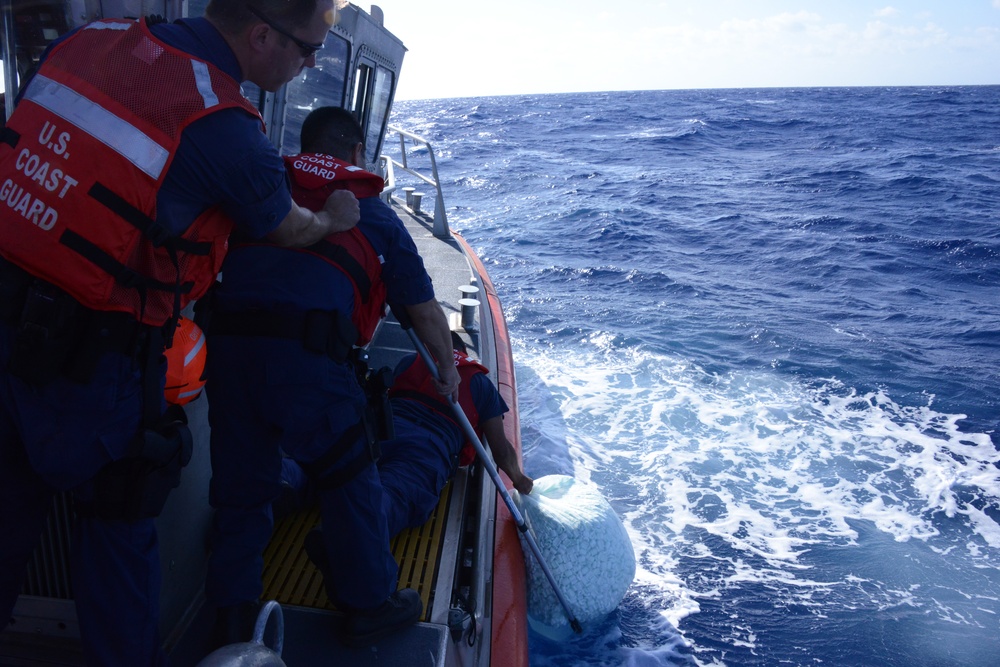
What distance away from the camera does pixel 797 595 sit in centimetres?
457

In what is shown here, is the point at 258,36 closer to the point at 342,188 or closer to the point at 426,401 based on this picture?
the point at 342,188

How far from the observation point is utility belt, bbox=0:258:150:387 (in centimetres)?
149

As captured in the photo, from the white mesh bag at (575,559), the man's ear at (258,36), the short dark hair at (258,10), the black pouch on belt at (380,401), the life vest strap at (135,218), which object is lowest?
the white mesh bag at (575,559)

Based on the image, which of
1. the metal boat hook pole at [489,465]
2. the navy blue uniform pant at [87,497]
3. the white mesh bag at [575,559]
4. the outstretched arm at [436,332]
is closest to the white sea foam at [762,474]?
the white mesh bag at [575,559]

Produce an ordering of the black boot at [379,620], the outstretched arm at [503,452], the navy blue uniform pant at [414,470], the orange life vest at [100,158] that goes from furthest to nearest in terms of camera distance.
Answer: the outstretched arm at [503,452], the navy blue uniform pant at [414,470], the black boot at [379,620], the orange life vest at [100,158]

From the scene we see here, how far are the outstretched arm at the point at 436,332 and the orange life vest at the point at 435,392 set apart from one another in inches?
27.4

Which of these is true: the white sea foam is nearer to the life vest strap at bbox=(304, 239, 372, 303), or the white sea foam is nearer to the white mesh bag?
the white mesh bag

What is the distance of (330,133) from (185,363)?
89cm

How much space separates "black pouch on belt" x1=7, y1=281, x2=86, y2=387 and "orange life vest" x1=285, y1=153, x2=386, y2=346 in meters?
0.65

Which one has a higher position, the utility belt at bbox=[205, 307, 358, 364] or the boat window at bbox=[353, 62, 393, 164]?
the boat window at bbox=[353, 62, 393, 164]

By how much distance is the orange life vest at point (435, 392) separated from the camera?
3.21 m

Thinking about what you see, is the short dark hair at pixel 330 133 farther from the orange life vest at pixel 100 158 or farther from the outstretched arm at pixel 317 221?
the orange life vest at pixel 100 158

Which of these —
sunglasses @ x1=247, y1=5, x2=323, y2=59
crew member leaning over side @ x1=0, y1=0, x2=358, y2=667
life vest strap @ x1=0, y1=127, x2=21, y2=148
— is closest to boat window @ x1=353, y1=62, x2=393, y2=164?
sunglasses @ x1=247, y1=5, x2=323, y2=59

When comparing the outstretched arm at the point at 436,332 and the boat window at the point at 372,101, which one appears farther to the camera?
the boat window at the point at 372,101
